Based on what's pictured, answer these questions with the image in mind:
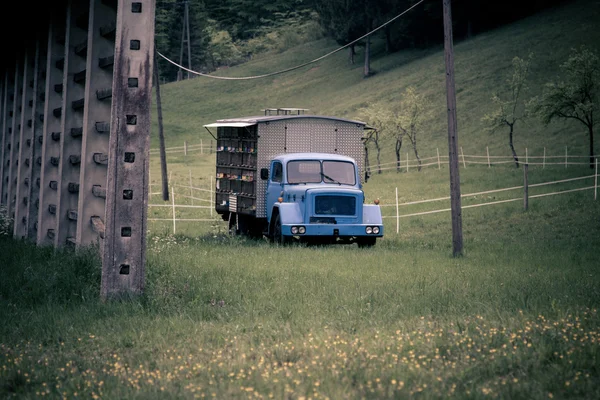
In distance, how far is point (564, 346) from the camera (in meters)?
8.06

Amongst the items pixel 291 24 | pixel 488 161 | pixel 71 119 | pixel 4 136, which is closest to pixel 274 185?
pixel 71 119

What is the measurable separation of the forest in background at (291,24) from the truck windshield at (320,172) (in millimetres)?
58618

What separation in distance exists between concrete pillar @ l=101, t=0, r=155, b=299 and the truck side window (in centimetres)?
1038

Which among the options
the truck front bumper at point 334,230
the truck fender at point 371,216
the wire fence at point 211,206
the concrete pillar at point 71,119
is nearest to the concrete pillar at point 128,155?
the concrete pillar at point 71,119

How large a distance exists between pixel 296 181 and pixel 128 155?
1029cm

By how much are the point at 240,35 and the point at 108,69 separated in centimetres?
11545

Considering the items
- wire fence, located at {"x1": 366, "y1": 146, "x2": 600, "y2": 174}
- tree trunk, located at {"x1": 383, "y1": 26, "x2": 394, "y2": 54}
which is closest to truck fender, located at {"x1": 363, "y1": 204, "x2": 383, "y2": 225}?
wire fence, located at {"x1": 366, "y1": 146, "x2": 600, "y2": 174}

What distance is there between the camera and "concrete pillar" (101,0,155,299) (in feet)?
36.2

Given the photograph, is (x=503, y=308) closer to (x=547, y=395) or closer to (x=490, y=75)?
(x=547, y=395)

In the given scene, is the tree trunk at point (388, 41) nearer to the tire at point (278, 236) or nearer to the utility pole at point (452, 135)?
the tire at point (278, 236)

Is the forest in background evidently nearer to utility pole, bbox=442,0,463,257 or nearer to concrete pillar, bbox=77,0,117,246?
utility pole, bbox=442,0,463,257

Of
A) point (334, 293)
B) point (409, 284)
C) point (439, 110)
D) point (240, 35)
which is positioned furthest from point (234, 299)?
point (240, 35)

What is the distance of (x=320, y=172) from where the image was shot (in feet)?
70.4

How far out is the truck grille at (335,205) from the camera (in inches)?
800
